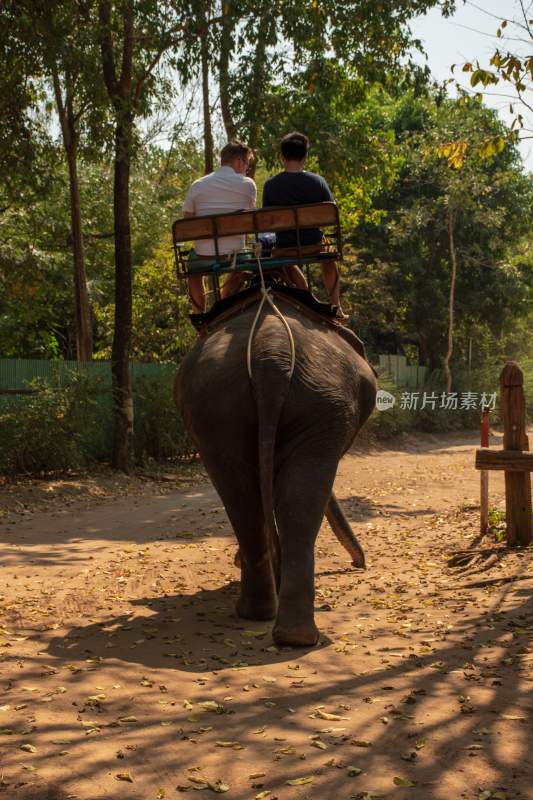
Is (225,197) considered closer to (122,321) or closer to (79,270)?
(122,321)

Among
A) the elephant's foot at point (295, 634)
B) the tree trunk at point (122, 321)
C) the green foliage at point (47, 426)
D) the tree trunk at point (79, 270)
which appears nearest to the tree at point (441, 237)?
the tree trunk at point (79, 270)

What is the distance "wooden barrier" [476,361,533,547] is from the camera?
943cm

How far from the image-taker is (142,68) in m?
18.6

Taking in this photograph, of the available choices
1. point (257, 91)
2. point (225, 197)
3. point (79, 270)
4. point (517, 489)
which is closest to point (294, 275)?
point (225, 197)

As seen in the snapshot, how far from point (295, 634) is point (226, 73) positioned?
1394 cm

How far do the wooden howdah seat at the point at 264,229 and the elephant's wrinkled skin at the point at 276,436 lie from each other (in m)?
0.65

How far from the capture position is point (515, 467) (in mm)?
9352

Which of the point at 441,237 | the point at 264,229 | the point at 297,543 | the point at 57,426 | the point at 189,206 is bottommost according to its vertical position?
the point at 297,543

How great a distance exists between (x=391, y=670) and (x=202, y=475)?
43.8 ft

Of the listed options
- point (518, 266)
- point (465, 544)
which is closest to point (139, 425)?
point (465, 544)

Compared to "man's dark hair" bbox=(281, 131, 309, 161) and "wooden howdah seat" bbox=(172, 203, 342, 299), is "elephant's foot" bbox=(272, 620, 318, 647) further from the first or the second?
"man's dark hair" bbox=(281, 131, 309, 161)

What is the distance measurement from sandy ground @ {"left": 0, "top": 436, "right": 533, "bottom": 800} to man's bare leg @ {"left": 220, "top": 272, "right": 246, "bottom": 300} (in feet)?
7.68

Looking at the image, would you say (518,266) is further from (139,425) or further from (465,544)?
(465,544)

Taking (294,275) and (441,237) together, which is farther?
(441,237)
